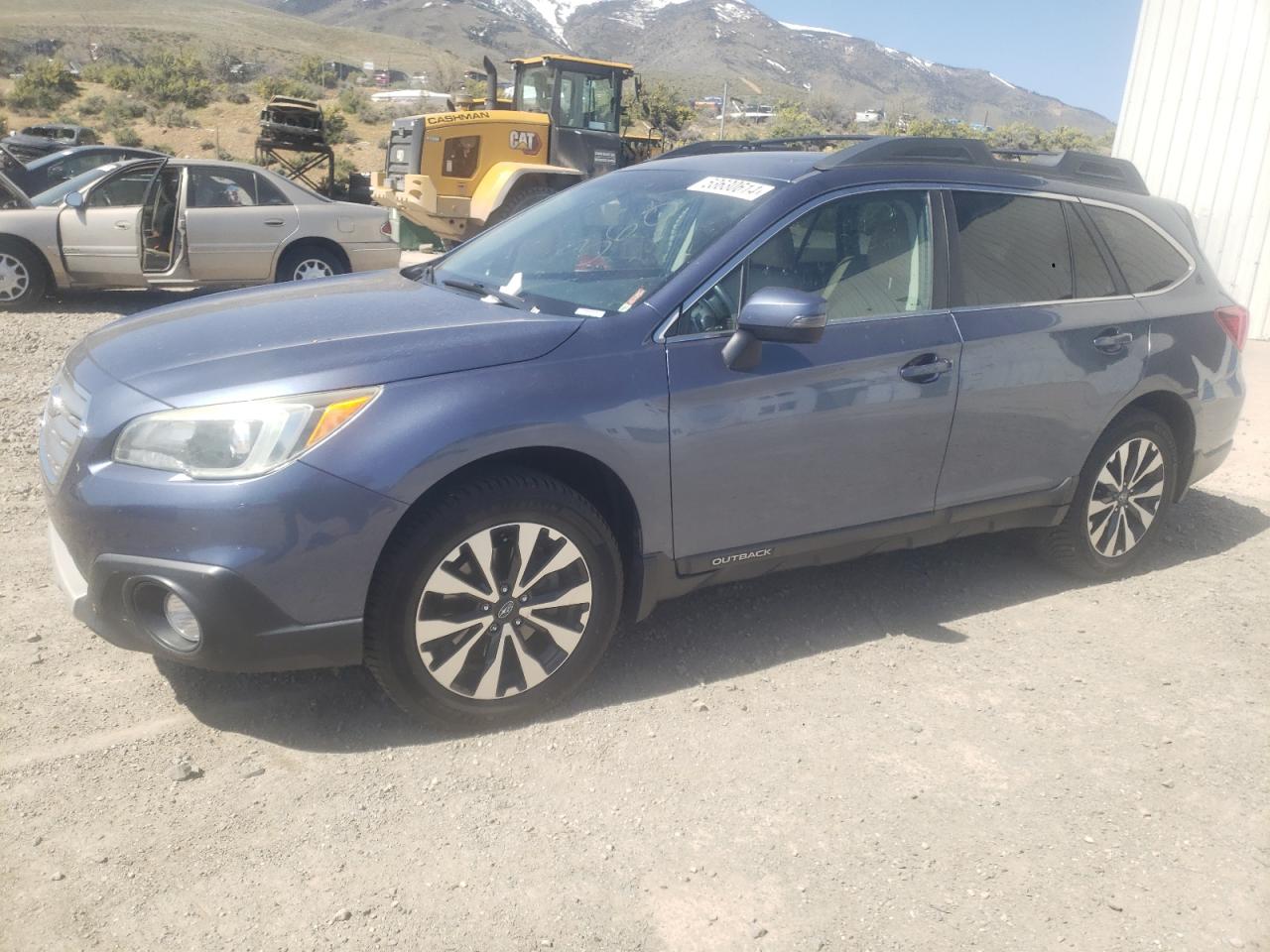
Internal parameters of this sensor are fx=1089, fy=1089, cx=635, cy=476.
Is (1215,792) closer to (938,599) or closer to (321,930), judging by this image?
(938,599)

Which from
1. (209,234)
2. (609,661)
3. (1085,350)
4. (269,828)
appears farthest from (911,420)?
(209,234)

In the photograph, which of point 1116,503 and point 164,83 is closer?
point 1116,503

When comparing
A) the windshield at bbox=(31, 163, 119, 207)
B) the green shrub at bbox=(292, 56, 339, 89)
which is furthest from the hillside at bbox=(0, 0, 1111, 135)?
the windshield at bbox=(31, 163, 119, 207)

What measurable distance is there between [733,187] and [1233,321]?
264cm

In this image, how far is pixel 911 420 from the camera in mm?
3879

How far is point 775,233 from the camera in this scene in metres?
3.64

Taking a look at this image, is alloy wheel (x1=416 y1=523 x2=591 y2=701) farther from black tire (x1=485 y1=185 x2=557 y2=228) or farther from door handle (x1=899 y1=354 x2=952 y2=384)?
black tire (x1=485 y1=185 x2=557 y2=228)

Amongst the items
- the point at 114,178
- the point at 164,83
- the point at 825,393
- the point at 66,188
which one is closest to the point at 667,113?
the point at 164,83

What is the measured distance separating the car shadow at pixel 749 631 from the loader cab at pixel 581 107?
11.4m

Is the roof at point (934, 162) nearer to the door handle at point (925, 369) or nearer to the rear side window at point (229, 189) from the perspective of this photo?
the door handle at point (925, 369)

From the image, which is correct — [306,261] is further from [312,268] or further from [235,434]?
[235,434]

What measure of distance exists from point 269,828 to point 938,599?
287 cm

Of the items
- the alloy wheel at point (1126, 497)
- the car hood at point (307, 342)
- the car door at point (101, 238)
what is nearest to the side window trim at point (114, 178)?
the car door at point (101, 238)

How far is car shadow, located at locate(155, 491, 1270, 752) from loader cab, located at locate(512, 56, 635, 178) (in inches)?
451
